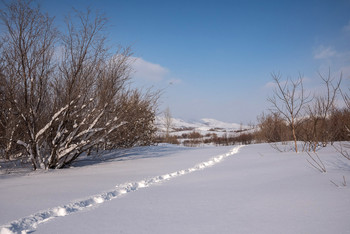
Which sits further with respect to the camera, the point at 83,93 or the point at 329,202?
the point at 83,93

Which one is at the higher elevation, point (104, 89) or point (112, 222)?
point (104, 89)

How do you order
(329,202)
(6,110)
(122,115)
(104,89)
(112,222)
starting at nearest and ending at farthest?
(112,222)
(329,202)
(6,110)
(104,89)
(122,115)

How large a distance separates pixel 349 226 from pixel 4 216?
3.11 meters

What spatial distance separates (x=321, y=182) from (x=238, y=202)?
1393 millimetres

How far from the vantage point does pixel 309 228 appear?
1.69 meters

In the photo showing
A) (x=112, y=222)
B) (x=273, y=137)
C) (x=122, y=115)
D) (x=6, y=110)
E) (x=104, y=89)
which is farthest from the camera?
(x=273, y=137)

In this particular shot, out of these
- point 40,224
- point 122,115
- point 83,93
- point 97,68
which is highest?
point 97,68

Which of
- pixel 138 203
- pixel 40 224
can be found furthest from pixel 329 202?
pixel 40 224

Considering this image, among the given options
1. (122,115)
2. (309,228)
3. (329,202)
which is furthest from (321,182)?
(122,115)

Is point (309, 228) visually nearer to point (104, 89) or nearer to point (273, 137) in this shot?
point (104, 89)

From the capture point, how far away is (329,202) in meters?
2.16

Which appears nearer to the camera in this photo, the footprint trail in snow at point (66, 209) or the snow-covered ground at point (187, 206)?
the snow-covered ground at point (187, 206)

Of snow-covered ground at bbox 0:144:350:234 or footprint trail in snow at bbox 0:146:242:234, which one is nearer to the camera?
snow-covered ground at bbox 0:144:350:234

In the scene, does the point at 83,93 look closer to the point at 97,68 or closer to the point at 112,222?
the point at 97,68
